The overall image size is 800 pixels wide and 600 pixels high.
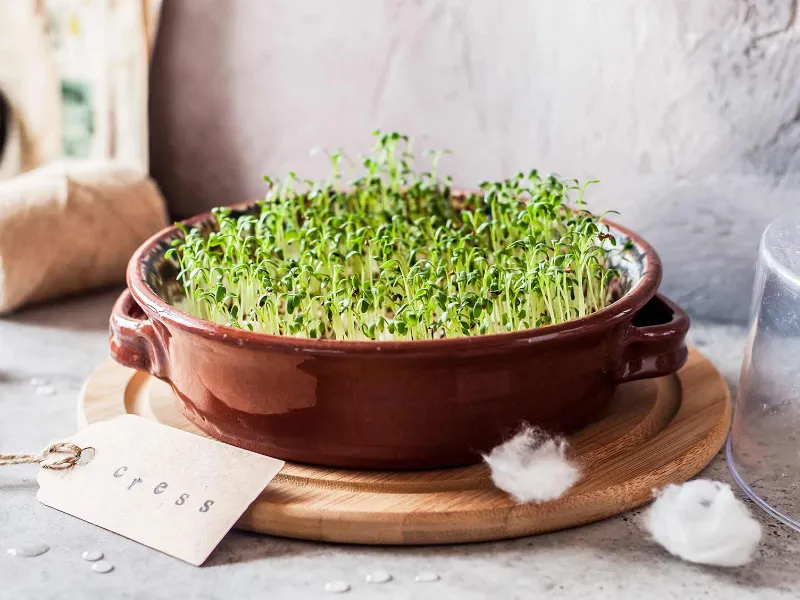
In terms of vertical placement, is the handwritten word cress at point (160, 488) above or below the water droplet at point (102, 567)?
above

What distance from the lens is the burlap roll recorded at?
156 centimetres

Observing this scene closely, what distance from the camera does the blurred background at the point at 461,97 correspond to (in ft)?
4.65

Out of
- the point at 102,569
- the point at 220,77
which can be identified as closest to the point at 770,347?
the point at 102,569

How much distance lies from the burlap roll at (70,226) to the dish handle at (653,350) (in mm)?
1020

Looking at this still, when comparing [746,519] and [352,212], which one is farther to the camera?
A: [352,212]

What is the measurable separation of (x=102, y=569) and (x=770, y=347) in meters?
0.79

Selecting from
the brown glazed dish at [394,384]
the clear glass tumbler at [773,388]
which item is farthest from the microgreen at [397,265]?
the clear glass tumbler at [773,388]

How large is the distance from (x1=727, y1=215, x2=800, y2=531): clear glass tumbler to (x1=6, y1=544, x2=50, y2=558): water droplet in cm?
76

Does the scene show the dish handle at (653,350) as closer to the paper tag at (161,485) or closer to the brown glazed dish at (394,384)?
the brown glazed dish at (394,384)

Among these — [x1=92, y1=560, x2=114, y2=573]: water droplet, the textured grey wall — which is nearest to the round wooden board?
[x1=92, y1=560, x2=114, y2=573]: water droplet

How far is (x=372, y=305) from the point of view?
1.12m

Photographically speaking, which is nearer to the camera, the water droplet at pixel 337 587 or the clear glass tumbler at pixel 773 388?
the water droplet at pixel 337 587

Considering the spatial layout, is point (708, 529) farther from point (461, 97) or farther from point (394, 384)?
point (461, 97)

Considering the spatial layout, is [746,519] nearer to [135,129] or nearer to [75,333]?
[75,333]
